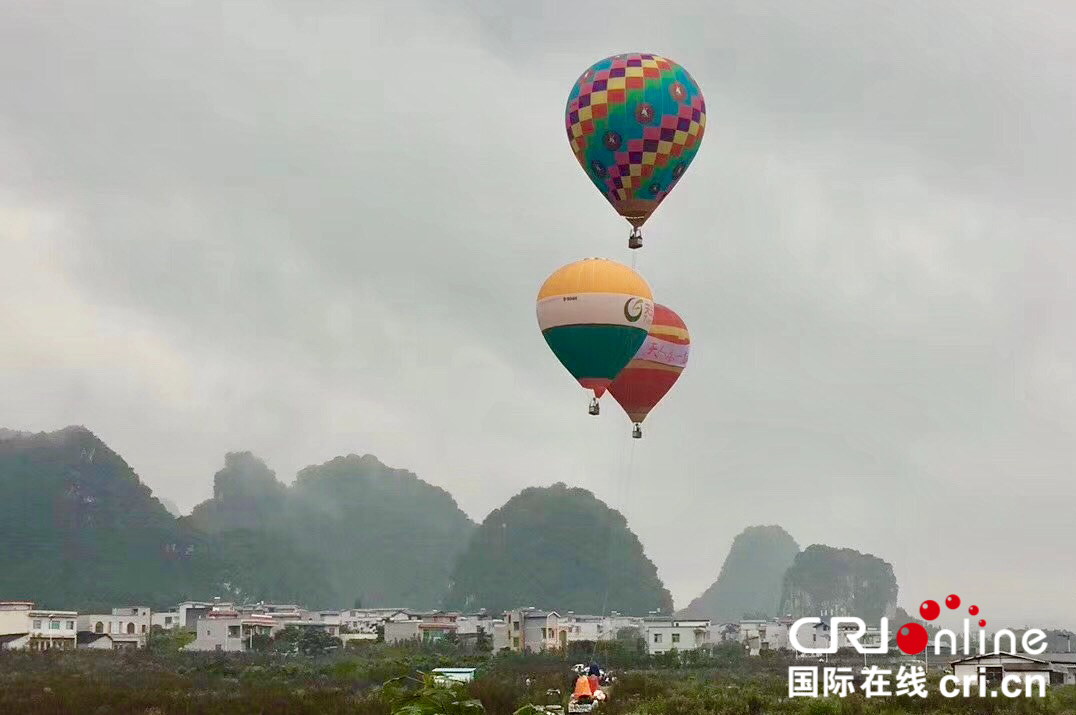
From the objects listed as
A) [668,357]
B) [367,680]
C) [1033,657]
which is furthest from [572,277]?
[367,680]

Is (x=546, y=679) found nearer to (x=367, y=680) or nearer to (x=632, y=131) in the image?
(x=367, y=680)

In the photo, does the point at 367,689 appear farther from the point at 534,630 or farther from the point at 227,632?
the point at 534,630

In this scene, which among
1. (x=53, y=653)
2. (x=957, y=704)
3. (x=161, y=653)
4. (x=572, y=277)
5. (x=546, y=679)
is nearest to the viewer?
(x=957, y=704)

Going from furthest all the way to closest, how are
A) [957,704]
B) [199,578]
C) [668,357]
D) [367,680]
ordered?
[199,578]
[367,680]
[668,357]
[957,704]

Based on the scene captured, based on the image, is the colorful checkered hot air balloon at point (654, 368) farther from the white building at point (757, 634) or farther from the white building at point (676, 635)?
the white building at point (757, 634)

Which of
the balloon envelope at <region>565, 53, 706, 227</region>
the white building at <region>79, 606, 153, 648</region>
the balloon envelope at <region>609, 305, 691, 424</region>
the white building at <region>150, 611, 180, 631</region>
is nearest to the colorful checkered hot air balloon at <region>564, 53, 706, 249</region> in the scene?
the balloon envelope at <region>565, 53, 706, 227</region>

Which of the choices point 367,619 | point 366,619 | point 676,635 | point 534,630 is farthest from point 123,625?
point 676,635
